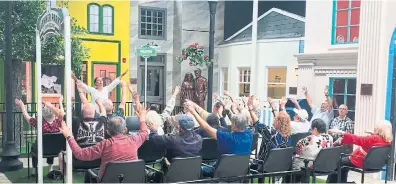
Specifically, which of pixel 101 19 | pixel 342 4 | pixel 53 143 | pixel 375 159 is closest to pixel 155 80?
pixel 101 19

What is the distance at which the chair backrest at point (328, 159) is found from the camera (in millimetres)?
4836

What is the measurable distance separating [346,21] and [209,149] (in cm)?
504

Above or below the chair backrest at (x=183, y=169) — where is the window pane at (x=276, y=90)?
above

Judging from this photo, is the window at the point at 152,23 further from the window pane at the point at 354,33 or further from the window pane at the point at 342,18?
the window pane at the point at 354,33

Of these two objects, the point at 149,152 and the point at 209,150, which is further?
the point at 209,150

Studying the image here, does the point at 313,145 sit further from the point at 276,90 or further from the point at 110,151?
the point at 276,90

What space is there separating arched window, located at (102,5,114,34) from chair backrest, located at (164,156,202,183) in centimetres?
921

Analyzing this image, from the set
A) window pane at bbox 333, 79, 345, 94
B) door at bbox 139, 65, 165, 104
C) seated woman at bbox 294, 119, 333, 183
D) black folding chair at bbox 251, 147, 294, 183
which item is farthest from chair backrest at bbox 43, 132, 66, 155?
door at bbox 139, 65, 165, 104

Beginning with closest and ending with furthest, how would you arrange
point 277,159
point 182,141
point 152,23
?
point 182,141, point 277,159, point 152,23

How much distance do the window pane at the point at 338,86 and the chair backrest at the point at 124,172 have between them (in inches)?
247

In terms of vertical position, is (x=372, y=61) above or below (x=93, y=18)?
below

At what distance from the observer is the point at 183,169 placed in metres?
4.17

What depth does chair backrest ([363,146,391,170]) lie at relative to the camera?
4.98 metres

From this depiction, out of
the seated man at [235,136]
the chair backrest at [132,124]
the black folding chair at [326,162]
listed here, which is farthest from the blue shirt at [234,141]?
the chair backrest at [132,124]
